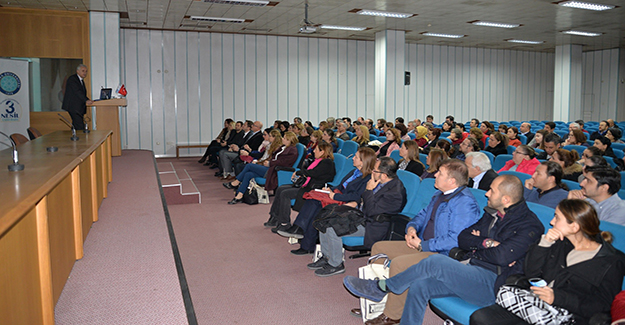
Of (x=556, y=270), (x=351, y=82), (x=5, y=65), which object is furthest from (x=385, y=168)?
(x=351, y=82)

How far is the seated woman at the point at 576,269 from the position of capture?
2.42 meters

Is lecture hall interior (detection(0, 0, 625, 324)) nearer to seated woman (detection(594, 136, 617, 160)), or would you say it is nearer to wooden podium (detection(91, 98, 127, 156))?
wooden podium (detection(91, 98, 127, 156))

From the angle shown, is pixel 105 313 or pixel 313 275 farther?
pixel 313 275

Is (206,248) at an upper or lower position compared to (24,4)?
lower

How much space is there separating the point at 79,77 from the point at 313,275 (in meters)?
5.38

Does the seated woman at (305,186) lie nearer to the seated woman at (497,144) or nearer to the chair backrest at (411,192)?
the chair backrest at (411,192)

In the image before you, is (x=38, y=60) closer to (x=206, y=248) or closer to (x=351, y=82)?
(x=206, y=248)

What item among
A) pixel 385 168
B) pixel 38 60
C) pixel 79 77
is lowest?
→ pixel 385 168

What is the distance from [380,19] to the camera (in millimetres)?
11945

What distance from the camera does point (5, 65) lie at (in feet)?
29.8

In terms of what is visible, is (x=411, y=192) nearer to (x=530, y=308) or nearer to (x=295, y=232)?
(x=295, y=232)

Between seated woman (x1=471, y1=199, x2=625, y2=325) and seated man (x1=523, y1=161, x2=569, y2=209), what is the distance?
1.17 metres

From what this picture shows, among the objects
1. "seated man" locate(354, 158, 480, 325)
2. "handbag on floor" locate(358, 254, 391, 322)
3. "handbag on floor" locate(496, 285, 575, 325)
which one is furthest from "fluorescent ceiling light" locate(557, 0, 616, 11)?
"handbag on floor" locate(496, 285, 575, 325)

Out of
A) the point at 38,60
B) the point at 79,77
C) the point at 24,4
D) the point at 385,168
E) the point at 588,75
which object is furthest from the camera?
the point at 588,75
